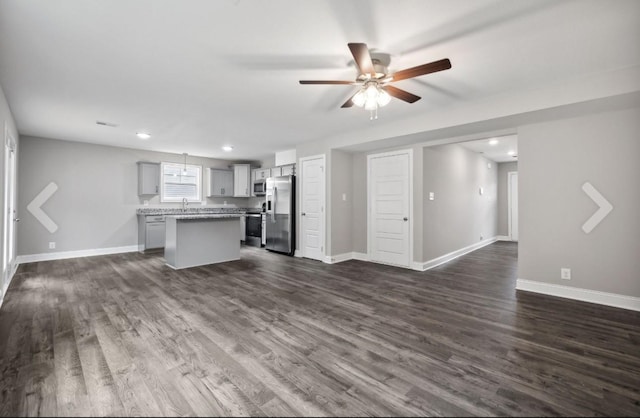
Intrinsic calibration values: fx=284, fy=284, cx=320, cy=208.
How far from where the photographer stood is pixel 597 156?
3.28 m

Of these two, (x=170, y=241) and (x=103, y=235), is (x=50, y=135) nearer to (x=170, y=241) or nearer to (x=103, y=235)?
(x=103, y=235)

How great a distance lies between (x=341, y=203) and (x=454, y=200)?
236 centimetres

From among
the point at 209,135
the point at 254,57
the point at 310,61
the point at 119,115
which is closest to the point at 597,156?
the point at 310,61

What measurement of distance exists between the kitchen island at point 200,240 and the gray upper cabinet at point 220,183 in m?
2.73

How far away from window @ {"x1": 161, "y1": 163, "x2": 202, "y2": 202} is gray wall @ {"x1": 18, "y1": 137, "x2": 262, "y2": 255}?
1.13 ft

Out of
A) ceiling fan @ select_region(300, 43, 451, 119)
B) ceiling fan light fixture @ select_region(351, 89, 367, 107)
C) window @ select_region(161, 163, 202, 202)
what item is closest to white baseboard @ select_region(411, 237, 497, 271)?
ceiling fan @ select_region(300, 43, 451, 119)

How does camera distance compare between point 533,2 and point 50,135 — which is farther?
point 50,135

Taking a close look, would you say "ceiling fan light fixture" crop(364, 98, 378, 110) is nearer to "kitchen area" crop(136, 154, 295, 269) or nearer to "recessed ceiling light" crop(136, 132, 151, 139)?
"kitchen area" crop(136, 154, 295, 269)

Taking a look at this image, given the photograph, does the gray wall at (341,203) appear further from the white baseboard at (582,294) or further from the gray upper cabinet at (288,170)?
the white baseboard at (582,294)

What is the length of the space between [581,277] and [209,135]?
19.9 ft

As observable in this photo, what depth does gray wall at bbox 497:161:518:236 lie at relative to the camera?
8.39 metres

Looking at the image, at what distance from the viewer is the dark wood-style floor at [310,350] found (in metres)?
1.65

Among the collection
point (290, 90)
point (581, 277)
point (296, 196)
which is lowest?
point (581, 277)

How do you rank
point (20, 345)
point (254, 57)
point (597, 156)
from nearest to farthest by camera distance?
1. point (20, 345)
2. point (254, 57)
3. point (597, 156)
